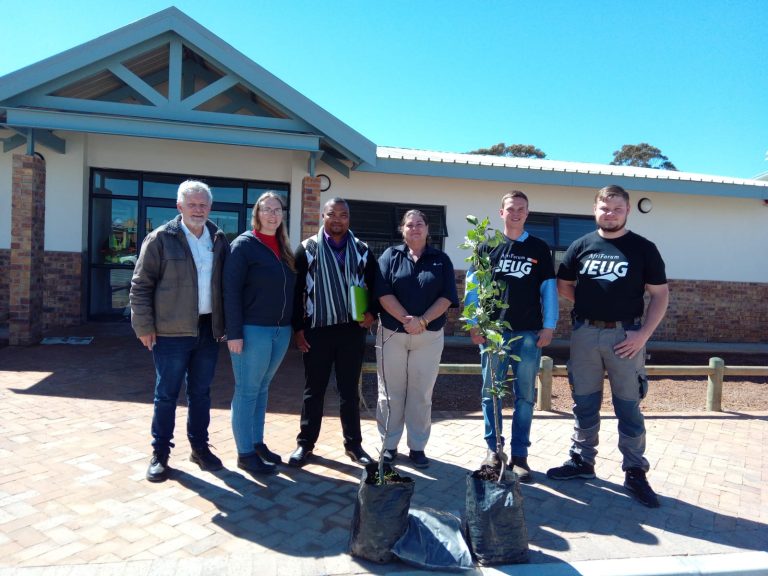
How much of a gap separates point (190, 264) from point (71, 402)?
9.08 ft

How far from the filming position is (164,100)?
738 cm

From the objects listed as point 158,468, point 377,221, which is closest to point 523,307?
point 158,468

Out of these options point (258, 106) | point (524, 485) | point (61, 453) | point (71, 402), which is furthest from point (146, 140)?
point (524, 485)

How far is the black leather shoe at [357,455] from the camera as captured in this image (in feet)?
13.1

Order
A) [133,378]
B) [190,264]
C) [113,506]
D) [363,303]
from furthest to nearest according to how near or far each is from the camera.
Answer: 1. [133,378]
2. [363,303]
3. [190,264]
4. [113,506]

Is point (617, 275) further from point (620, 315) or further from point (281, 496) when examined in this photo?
point (281, 496)

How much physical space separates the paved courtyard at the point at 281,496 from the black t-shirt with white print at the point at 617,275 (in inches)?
52.2

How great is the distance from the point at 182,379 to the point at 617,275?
10.4ft

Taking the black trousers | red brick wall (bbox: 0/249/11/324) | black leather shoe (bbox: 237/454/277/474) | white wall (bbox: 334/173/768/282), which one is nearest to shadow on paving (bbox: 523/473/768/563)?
the black trousers

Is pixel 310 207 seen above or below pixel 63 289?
above

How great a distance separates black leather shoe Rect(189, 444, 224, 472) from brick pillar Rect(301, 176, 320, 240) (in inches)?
175

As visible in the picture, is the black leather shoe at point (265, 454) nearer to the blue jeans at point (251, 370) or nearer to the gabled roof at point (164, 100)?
the blue jeans at point (251, 370)

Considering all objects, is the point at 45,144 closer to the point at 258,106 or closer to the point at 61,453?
the point at 258,106

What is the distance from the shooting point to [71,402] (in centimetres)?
518
